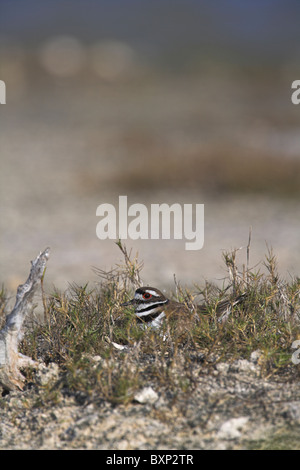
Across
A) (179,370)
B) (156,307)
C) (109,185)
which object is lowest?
(179,370)

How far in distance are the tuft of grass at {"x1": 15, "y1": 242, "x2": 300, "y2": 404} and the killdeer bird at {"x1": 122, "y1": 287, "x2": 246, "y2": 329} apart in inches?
2.1

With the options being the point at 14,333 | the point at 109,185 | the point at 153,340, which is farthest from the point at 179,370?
the point at 109,185

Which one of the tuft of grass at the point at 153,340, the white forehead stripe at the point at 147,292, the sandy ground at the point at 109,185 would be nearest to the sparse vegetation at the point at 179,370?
the tuft of grass at the point at 153,340

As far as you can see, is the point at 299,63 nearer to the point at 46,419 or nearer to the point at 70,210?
the point at 70,210

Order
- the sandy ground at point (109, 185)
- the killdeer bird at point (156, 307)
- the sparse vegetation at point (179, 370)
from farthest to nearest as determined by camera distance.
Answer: the sandy ground at point (109, 185)
the killdeer bird at point (156, 307)
the sparse vegetation at point (179, 370)

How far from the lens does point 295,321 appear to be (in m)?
4.14

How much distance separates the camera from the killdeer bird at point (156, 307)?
14.0 feet

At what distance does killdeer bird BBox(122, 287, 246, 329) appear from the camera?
4262 millimetres

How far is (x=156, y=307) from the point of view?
4395 millimetres

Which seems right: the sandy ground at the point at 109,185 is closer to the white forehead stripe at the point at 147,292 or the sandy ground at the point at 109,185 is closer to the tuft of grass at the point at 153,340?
the tuft of grass at the point at 153,340

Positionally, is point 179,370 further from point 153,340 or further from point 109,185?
point 109,185

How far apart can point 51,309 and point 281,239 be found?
24.9ft

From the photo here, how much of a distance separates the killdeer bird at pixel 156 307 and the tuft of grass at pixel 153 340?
0.05 metres

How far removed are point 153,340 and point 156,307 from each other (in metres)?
0.60
